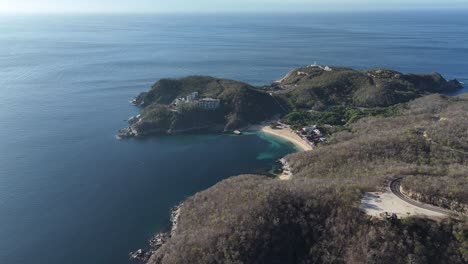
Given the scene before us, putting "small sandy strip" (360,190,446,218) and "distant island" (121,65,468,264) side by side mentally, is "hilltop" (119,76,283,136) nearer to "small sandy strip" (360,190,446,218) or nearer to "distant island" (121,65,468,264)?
"distant island" (121,65,468,264)

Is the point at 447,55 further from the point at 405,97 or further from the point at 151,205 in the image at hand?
the point at 151,205

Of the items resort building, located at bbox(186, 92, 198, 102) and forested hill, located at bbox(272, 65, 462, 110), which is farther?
Result: forested hill, located at bbox(272, 65, 462, 110)

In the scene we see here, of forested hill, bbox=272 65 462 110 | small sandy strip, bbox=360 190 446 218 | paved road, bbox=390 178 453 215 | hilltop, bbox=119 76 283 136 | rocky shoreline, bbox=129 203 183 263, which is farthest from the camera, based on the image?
forested hill, bbox=272 65 462 110

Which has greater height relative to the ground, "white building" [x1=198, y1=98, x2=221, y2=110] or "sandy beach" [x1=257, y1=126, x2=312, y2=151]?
"white building" [x1=198, y1=98, x2=221, y2=110]

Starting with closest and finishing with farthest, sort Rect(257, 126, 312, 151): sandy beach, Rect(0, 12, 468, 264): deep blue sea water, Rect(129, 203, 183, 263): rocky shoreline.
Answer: Rect(129, 203, 183, 263): rocky shoreline → Rect(0, 12, 468, 264): deep blue sea water → Rect(257, 126, 312, 151): sandy beach

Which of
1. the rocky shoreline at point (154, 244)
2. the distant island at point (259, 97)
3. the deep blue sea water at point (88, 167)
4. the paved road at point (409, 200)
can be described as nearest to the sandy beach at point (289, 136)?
the deep blue sea water at point (88, 167)

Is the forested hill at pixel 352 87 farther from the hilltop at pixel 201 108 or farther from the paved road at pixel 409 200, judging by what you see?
the paved road at pixel 409 200

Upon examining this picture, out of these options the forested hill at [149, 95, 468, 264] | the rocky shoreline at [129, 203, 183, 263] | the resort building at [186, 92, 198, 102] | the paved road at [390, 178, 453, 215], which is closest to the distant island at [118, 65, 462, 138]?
the resort building at [186, 92, 198, 102]
